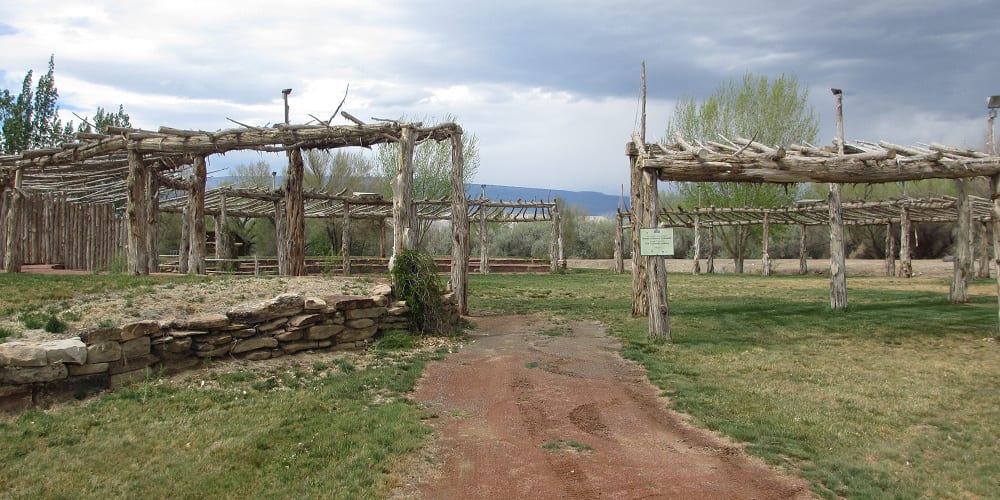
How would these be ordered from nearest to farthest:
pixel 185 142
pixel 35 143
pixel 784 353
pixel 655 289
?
pixel 784 353 → pixel 655 289 → pixel 185 142 → pixel 35 143

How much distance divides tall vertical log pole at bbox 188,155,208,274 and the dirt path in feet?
27.7

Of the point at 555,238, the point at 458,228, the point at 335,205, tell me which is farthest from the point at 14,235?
the point at 555,238

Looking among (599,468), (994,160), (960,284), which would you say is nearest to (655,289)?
(599,468)

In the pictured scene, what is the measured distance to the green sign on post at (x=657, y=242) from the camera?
387 inches

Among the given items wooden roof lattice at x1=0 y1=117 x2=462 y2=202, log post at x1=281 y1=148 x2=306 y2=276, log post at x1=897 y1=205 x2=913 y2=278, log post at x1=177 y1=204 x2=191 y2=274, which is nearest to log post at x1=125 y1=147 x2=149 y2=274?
wooden roof lattice at x1=0 y1=117 x2=462 y2=202

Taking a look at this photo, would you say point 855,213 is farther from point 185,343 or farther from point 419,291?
point 185,343

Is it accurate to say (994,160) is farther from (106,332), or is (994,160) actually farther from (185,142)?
(185,142)

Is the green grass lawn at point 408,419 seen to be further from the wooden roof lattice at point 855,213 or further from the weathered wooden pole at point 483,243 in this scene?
the weathered wooden pole at point 483,243

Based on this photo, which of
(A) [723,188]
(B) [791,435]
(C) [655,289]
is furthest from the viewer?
(A) [723,188]

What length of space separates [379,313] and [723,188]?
24685 millimetres

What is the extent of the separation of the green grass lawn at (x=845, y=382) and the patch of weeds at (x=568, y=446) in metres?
1.33

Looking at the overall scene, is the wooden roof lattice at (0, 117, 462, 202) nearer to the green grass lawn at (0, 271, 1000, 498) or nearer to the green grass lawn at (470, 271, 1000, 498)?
the green grass lawn at (0, 271, 1000, 498)

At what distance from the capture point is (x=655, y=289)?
10.0 m

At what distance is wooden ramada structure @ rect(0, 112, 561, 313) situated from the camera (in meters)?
11.8
